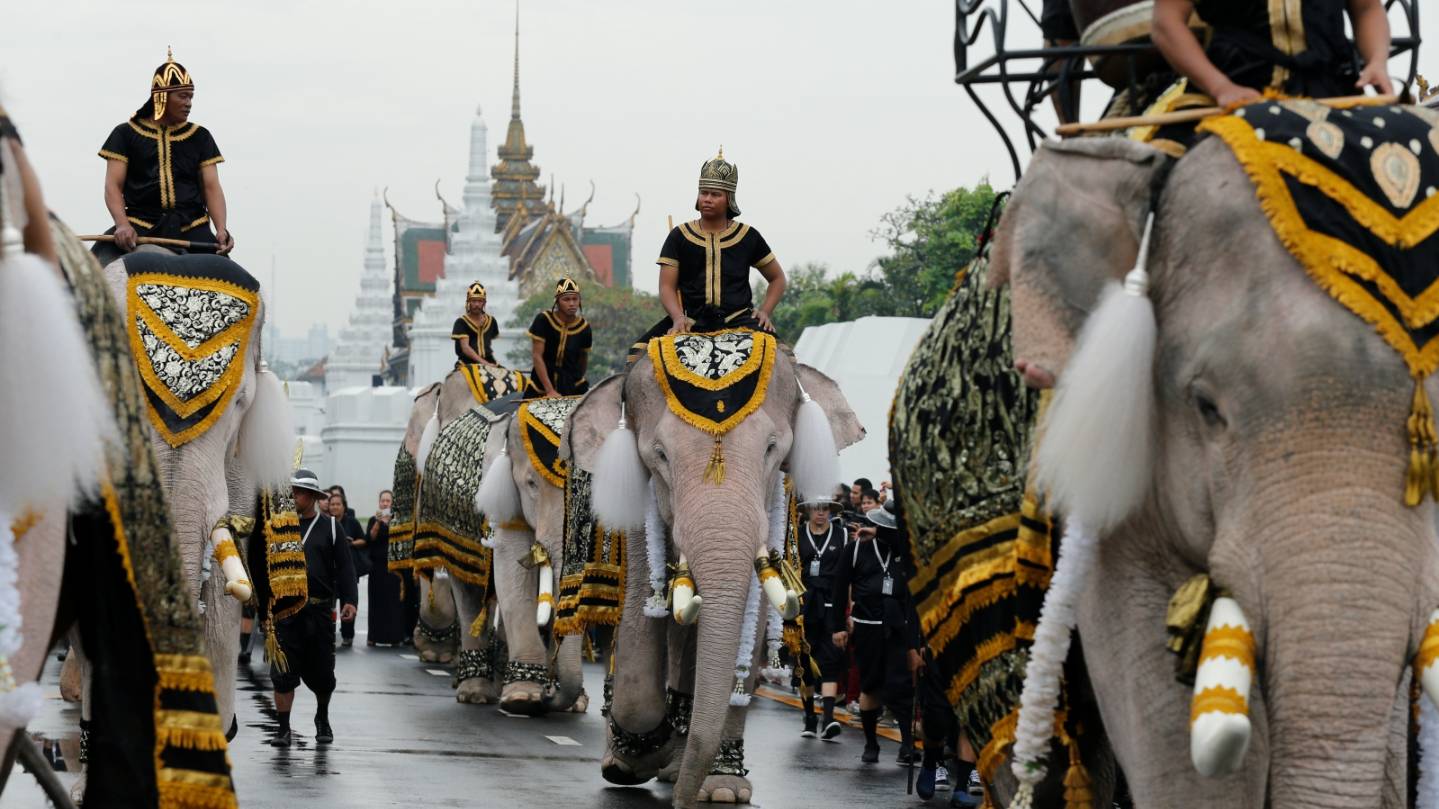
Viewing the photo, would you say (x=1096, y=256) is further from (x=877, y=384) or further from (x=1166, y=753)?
(x=877, y=384)

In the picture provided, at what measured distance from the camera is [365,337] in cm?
11781

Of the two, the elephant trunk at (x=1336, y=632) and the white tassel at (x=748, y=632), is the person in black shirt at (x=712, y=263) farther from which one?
the elephant trunk at (x=1336, y=632)

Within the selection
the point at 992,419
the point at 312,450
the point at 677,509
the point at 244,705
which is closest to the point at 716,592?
the point at 677,509

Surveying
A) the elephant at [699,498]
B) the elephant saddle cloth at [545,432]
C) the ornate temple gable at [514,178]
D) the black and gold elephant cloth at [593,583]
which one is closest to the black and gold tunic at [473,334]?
the elephant saddle cloth at [545,432]

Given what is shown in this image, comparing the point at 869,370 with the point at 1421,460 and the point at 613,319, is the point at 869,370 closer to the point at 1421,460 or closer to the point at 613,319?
the point at 1421,460

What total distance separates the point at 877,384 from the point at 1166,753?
86.0 ft

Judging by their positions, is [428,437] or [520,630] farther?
[428,437]

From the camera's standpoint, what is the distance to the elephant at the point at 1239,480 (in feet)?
13.5

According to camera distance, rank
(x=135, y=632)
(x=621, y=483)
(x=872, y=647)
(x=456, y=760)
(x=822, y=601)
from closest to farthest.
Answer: (x=135, y=632), (x=621, y=483), (x=456, y=760), (x=872, y=647), (x=822, y=601)

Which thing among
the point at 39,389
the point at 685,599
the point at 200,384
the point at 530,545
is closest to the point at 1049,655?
the point at 39,389

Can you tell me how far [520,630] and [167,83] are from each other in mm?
7264

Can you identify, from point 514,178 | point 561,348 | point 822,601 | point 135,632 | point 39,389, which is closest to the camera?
point 39,389

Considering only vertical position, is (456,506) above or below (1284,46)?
below

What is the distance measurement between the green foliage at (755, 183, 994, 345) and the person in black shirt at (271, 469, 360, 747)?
37659mm
